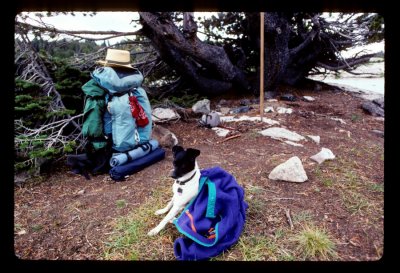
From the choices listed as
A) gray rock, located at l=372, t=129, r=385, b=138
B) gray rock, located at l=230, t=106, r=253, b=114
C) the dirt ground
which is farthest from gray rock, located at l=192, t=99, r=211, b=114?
gray rock, located at l=372, t=129, r=385, b=138

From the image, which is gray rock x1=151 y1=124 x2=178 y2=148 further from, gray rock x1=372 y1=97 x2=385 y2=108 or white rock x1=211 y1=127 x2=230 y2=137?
gray rock x1=372 y1=97 x2=385 y2=108

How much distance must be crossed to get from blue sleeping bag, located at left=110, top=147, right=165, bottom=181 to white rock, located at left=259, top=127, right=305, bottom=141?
5.87 feet

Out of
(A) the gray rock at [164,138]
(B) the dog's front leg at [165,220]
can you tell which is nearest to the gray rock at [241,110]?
(A) the gray rock at [164,138]

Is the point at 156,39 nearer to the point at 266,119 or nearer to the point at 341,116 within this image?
the point at 266,119

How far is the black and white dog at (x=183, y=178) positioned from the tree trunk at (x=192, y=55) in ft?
11.7

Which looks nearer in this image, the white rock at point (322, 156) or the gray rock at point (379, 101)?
the white rock at point (322, 156)

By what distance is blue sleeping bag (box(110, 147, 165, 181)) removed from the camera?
3320 millimetres

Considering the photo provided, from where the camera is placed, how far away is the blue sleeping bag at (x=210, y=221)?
1981 mm

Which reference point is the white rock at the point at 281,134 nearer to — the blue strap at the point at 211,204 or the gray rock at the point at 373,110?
the blue strap at the point at 211,204

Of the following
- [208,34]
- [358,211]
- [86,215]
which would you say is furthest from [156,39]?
[358,211]

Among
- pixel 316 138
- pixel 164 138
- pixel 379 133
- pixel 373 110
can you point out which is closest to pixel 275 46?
pixel 373 110

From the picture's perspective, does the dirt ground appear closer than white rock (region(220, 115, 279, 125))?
Yes

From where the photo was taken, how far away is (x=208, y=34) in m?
7.25

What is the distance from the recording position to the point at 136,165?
346 cm
